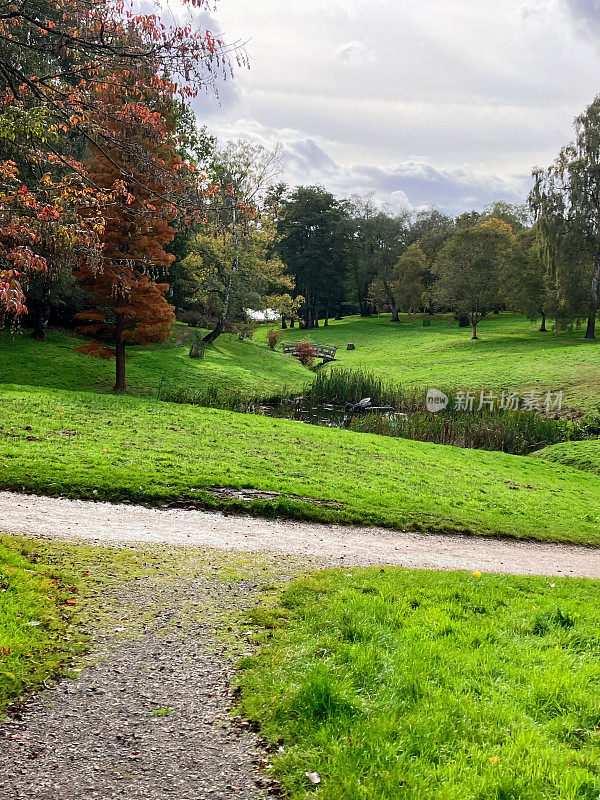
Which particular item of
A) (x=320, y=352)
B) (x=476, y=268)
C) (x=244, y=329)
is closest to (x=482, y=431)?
(x=244, y=329)

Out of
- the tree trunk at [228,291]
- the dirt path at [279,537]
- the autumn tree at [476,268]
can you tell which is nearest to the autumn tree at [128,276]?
the dirt path at [279,537]

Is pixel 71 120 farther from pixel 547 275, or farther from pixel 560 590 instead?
pixel 547 275

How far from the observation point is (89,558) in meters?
8.36

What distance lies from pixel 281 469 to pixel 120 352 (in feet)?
48.0

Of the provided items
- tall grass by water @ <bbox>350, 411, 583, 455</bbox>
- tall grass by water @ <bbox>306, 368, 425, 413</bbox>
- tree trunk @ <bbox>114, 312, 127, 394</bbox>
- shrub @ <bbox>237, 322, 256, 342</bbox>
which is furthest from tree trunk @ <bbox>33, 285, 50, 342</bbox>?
tall grass by water @ <bbox>350, 411, 583, 455</bbox>

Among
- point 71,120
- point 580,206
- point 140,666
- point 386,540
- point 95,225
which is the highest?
point 580,206

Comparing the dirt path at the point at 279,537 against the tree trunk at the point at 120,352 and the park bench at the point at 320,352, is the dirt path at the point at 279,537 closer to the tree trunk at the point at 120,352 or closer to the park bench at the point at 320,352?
the tree trunk at the point at 120,352

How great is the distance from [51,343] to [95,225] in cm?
2978

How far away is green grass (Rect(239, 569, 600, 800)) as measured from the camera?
13.2ft

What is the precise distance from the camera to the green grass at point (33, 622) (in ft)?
17.3

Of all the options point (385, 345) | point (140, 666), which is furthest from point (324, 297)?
point (140, 666)

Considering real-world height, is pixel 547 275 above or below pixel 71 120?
above

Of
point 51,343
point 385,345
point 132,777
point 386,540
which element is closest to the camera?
point 132,777

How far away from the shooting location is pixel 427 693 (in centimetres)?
500
